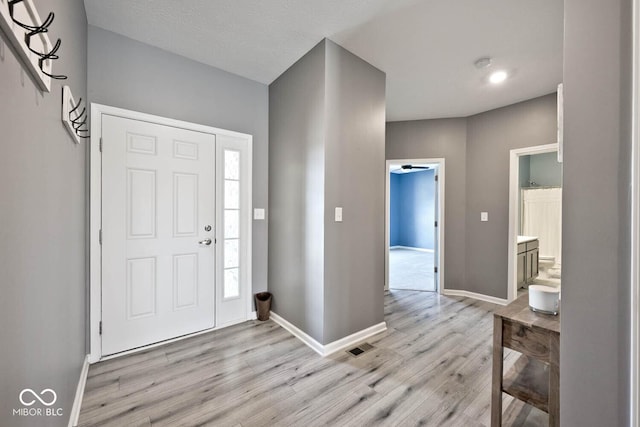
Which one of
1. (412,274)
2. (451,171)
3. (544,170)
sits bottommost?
(412,274)

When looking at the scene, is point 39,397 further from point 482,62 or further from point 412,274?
point 412,274

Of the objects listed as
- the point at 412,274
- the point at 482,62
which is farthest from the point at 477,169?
the point at 412,274

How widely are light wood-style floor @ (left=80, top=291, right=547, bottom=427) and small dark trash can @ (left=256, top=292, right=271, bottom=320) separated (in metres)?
0.26

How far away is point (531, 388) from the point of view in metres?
1.29

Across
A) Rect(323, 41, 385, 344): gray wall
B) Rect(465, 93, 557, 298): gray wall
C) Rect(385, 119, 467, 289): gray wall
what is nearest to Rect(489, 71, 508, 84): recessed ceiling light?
Rect(465, 93, 557, 298): gray wall

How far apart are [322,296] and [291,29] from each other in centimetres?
227

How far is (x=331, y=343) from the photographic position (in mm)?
2209

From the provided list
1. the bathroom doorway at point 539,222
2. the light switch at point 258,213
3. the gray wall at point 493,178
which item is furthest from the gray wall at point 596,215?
the bathroom doorway at point 539,222

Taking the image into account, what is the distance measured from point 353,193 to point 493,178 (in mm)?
2423

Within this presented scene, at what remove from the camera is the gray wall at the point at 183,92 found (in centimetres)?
207

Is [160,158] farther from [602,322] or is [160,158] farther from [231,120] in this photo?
[602,322]

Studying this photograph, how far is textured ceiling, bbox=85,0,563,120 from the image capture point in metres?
1.83

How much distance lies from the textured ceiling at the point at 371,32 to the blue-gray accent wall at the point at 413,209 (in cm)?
550

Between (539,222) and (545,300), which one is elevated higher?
(539,222)
